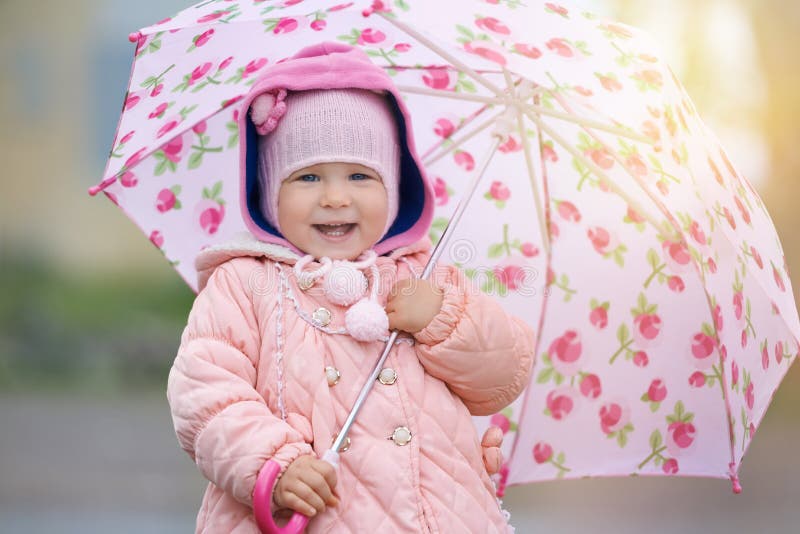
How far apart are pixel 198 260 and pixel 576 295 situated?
724 mm

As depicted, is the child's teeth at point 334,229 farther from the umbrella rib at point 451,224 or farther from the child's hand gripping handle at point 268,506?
the child's hand gripping handle at point 268,506

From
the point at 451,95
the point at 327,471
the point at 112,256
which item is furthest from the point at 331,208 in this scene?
the point at 112,256

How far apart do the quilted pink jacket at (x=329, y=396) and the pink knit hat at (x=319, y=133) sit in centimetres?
11

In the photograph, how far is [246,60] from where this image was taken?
5.39 ft

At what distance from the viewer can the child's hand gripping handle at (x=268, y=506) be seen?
3.95 ft

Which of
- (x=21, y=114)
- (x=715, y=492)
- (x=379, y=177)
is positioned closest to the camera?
(x=379, y=177)

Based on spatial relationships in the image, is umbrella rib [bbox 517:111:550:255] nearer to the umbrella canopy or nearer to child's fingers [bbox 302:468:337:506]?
the umbrella canopy

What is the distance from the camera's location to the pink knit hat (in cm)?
140

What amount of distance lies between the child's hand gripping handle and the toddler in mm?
17

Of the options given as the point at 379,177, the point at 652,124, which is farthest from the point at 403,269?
the point at 652,124

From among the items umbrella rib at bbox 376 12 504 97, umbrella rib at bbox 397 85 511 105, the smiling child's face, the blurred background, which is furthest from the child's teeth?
the blurred background

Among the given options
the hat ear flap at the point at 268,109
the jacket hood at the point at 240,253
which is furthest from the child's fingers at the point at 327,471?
the hat ear flap at the point at 268,109

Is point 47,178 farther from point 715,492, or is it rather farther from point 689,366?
point 689,366

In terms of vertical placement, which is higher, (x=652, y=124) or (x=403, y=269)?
(x=652, y=124)
